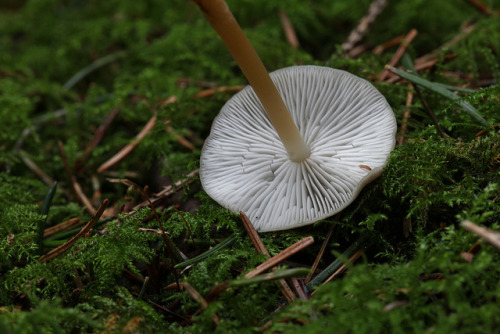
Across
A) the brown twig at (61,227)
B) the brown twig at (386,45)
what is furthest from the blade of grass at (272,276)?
the brown twig at (386,45)

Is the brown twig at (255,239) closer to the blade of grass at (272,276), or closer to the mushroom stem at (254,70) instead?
the blade of grass at (272,276)

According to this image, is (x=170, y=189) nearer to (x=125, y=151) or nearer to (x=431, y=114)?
(x=125, y=151)

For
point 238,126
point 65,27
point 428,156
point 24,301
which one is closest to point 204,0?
point 238,126

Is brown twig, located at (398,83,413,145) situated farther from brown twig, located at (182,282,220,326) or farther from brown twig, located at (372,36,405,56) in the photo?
brown twig, located at (182,282,220,326)

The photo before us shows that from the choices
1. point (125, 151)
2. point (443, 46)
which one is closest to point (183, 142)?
point (125, 151)

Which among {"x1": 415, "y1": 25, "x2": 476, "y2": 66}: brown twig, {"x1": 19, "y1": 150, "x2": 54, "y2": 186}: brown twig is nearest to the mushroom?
{"x1": 415, "y1": 25, "x2": 476, "y2": 66}: brown twig

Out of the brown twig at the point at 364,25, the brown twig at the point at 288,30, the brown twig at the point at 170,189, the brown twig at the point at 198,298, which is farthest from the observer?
the brown twig at the point at 288,30

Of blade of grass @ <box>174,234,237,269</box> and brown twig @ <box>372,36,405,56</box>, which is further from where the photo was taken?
brown twig @ <box>372,36,405,56</box>
